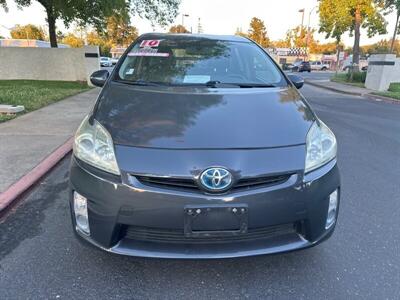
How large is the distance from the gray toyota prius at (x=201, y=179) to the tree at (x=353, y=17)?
833 inches

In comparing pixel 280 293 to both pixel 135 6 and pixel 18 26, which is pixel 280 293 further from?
pixel 18 26

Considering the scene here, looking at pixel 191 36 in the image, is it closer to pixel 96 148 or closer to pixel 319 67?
pixel 96 148

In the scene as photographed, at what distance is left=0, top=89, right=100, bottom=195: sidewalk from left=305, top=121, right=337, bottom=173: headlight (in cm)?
307

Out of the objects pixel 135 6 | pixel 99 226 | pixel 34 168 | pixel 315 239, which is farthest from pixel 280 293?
pixel 135 6

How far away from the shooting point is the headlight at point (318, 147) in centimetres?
237

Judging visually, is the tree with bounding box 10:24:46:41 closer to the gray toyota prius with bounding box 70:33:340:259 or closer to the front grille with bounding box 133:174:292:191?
the gray toyota prius with bounding box 70:33:340:259

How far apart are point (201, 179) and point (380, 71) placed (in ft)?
54.8

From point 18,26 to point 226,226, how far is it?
92.1m

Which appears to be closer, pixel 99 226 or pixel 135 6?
pixel 99 226

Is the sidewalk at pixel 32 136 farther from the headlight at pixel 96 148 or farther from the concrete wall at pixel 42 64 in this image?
the concrete wall at pixel 42 64

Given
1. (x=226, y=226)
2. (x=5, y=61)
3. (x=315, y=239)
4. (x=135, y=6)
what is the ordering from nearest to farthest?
(x=226, y=226) → (x=315, y=239) → (x=5, y=61) → (x=135, y=6)

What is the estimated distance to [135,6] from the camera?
1786 centimetres

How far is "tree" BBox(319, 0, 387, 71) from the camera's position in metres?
20.8

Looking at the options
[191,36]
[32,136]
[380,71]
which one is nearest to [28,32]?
[380,71]
